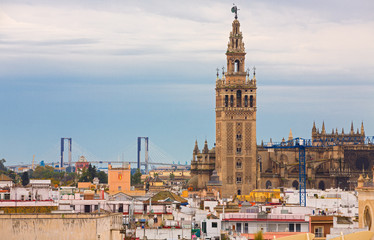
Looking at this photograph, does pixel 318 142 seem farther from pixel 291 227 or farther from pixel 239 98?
pixel 291 227

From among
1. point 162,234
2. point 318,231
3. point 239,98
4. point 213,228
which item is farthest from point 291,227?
point 239,98

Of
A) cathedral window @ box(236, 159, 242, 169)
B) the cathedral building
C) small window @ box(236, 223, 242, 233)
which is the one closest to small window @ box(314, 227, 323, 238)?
small window @ box(236, 223, 242, 233)

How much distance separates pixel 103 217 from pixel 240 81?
126749 millimetres

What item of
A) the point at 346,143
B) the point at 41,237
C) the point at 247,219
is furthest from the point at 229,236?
the point at 346,143

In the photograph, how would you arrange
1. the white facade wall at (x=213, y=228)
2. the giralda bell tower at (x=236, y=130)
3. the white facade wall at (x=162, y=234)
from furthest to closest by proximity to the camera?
the giralda bell tower at (x=236, y=130) → the white facade wall at (x=213, y=228) → the white facade wall at (x=162, y=234)

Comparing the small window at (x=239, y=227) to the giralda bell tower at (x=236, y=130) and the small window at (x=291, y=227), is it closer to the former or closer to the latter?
the small window at (x=291, y=227)

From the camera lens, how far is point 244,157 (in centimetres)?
16538

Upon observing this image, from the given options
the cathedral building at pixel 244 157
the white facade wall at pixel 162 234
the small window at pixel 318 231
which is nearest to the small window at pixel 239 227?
the white facade wall at pixel 162 234

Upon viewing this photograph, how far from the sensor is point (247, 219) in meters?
61.6

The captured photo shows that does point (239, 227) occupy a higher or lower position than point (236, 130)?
lower

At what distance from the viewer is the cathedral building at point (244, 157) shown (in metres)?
165

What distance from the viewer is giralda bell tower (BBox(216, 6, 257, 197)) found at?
6452 inches

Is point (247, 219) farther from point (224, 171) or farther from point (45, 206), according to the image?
point (224, 171)

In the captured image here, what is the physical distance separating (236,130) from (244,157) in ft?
13.5
